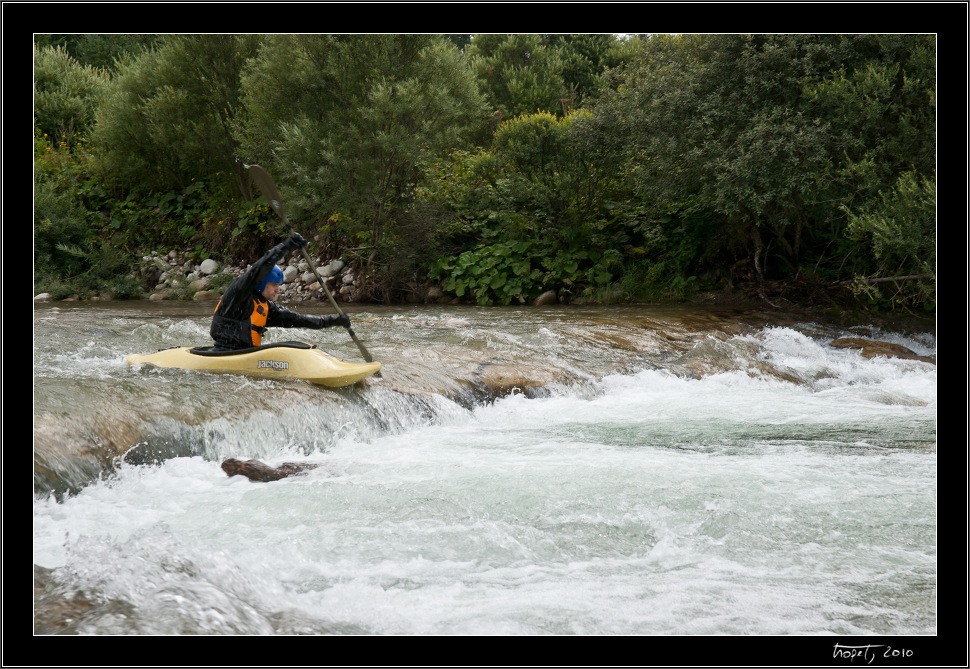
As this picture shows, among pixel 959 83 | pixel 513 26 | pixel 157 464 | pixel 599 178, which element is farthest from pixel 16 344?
pixel 599 178

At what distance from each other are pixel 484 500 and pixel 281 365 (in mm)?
2452

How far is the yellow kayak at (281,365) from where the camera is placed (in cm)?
562

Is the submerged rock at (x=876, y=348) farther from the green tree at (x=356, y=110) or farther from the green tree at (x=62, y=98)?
the green tree at (x=62, y=98)

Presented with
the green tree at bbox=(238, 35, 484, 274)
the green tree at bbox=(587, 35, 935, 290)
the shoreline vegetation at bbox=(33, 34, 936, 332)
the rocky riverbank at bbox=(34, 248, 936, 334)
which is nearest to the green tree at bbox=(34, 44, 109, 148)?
the shoreline vegetation at bbox=(33, 34, 936, 332)

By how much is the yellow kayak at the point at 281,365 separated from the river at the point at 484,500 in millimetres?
123

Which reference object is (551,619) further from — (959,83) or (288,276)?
(288,276)

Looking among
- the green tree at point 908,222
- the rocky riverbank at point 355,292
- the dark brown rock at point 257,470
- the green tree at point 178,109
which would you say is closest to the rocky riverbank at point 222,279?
the rocky riverbank at point 355,292

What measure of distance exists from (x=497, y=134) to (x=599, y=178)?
1839 mm

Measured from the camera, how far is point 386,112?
38.9 feet

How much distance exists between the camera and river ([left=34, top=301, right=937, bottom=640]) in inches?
105

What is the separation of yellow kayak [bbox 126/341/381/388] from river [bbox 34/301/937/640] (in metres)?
0.12

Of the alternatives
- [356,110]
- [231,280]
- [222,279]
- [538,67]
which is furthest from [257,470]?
[538,67]

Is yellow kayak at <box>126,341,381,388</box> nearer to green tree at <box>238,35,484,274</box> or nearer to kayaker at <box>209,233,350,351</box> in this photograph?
kayaker at <box>209,233,350,351</box>
